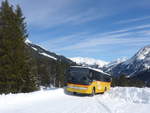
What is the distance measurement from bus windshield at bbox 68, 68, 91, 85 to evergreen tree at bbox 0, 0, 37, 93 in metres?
10.7

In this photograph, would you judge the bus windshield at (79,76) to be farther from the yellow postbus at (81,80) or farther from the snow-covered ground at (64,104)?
the snow-covered ground at (64,104)

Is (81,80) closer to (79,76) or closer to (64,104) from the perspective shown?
(79,76)

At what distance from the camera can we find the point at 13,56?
33.1 m

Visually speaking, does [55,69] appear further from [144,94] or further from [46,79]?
[144,94]

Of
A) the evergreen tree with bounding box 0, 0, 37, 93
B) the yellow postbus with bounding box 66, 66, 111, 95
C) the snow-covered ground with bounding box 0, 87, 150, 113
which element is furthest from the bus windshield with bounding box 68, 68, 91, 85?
the evergreen tree with bounding box 0, 0, 37, 93

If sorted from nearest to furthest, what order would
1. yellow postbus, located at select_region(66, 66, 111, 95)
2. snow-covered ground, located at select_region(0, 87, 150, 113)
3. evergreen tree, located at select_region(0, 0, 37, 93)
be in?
snow-covered ground, located at select_region(0, 87, 150, 113) < yellow postbus, located at select_region(66, 66, 111, 95) < evergreen tree, located at select_region(0, 0, 37, 93)

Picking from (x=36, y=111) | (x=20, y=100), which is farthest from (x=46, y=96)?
(x=36, y=111)

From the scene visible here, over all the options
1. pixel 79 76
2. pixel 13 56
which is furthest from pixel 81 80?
pixel 13 56

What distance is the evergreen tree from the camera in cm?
3194

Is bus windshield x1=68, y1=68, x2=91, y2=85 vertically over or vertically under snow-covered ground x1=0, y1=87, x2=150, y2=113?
over

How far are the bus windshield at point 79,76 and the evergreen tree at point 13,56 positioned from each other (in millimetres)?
10679

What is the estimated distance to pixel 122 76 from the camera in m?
98.6

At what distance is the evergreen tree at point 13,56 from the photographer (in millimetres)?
31938

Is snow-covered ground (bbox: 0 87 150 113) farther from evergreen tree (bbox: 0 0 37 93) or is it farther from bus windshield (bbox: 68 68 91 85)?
evergreen tree (bbox: 0 0 37 93)
